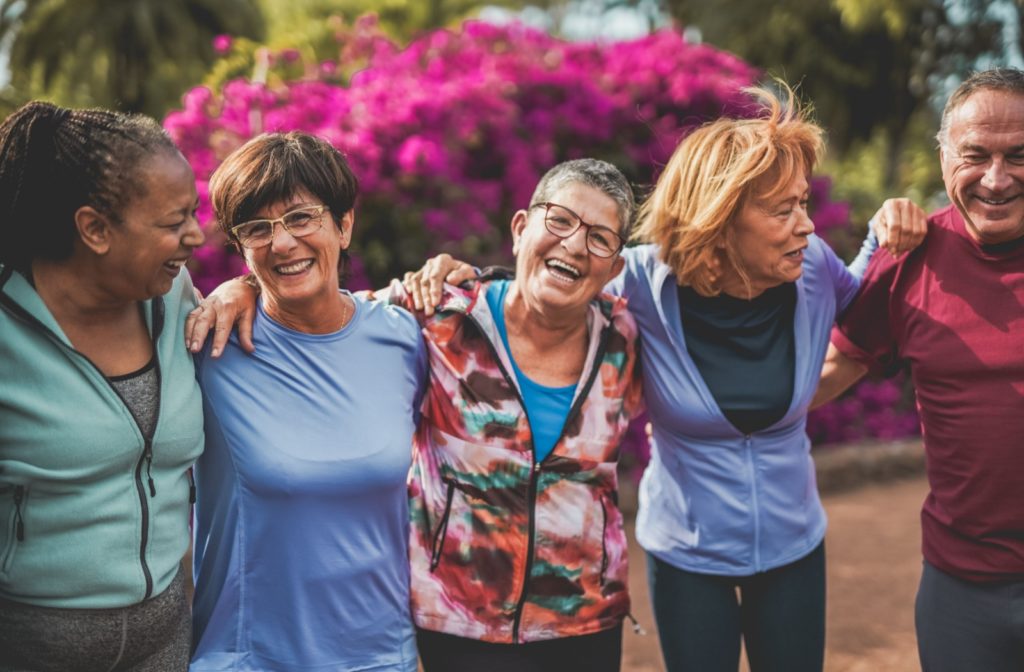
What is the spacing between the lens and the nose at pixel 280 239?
2.19 meters

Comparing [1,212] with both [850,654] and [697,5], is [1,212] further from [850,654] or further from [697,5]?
[697,5]

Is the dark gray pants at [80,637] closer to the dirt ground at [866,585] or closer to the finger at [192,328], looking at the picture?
the finger at [192,328]

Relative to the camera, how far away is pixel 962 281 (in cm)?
250

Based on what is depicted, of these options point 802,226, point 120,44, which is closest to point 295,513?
point 802,226

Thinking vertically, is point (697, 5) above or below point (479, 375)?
above

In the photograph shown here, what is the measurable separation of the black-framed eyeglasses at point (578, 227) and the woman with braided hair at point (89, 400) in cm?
96

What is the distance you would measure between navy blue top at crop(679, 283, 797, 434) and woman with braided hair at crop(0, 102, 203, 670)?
4.64 ft

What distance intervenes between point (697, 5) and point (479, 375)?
508 inches

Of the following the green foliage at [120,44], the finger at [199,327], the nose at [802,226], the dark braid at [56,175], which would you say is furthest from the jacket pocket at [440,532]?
the green foliage at [120,44]

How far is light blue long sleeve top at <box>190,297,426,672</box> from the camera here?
7.06 ft

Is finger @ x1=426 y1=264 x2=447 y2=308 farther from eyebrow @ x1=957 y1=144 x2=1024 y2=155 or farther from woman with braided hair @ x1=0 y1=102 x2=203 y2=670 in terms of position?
eyebrow @ x1=957 y1=144 x2=1024 y2=155

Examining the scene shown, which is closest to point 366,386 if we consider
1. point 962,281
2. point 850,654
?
point 962,281

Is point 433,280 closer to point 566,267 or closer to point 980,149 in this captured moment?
point 566,267

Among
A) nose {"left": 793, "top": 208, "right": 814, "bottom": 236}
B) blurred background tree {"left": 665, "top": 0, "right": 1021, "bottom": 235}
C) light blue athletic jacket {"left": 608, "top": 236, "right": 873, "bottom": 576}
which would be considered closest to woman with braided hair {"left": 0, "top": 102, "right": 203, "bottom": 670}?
light blue athletic jacket {"left": 608, "top": 236, "right": 873, "bottom": 576}
